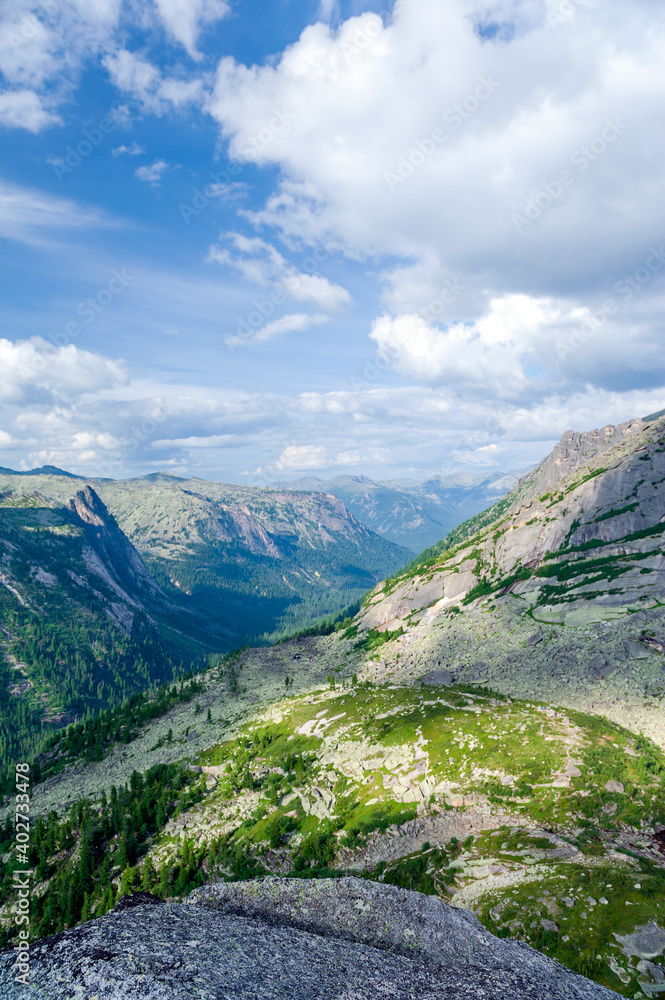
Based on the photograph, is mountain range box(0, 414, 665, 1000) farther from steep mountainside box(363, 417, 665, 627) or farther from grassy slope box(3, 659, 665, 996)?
steep mountainside box(363, 417, 665, 627)

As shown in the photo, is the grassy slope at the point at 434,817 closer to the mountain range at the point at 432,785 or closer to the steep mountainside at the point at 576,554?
the mountain range at the point at 432,785

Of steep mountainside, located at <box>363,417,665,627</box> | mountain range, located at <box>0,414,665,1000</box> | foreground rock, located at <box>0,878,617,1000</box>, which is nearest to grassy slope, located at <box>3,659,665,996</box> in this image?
mountain range, located at <box>0,414,665,1000</box>

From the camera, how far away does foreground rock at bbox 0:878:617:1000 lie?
63.3ft

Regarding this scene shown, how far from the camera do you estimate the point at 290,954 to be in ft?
79.9

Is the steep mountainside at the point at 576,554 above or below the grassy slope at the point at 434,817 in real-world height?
above

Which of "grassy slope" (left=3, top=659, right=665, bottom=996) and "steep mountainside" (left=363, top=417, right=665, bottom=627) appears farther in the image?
"steep mountainside" (left=363, top=417, right=665, bottom=627)

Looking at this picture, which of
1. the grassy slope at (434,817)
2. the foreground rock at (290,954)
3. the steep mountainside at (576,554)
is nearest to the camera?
the foreground rock at (290,954)

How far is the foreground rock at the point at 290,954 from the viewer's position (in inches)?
A: 759

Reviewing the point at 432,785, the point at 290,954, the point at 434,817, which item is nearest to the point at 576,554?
the point at 432,785

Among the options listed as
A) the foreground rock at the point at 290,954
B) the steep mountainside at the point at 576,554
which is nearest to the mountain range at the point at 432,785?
the foreground rock at the point at 290,954

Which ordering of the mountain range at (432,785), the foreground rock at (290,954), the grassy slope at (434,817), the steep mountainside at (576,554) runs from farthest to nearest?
the steep mountainside at (576,554), the grassy slope at (434,817), the mountain range at (432,785), the foreground rock at (290,954)

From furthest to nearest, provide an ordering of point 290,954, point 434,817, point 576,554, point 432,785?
point 576,554 < point 432,785 < point 434,817 < point 290,954

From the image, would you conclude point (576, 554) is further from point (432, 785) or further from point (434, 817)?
point (434, 817)

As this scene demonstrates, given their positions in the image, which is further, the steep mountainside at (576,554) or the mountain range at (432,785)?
the steep mountainside at (576,554)
